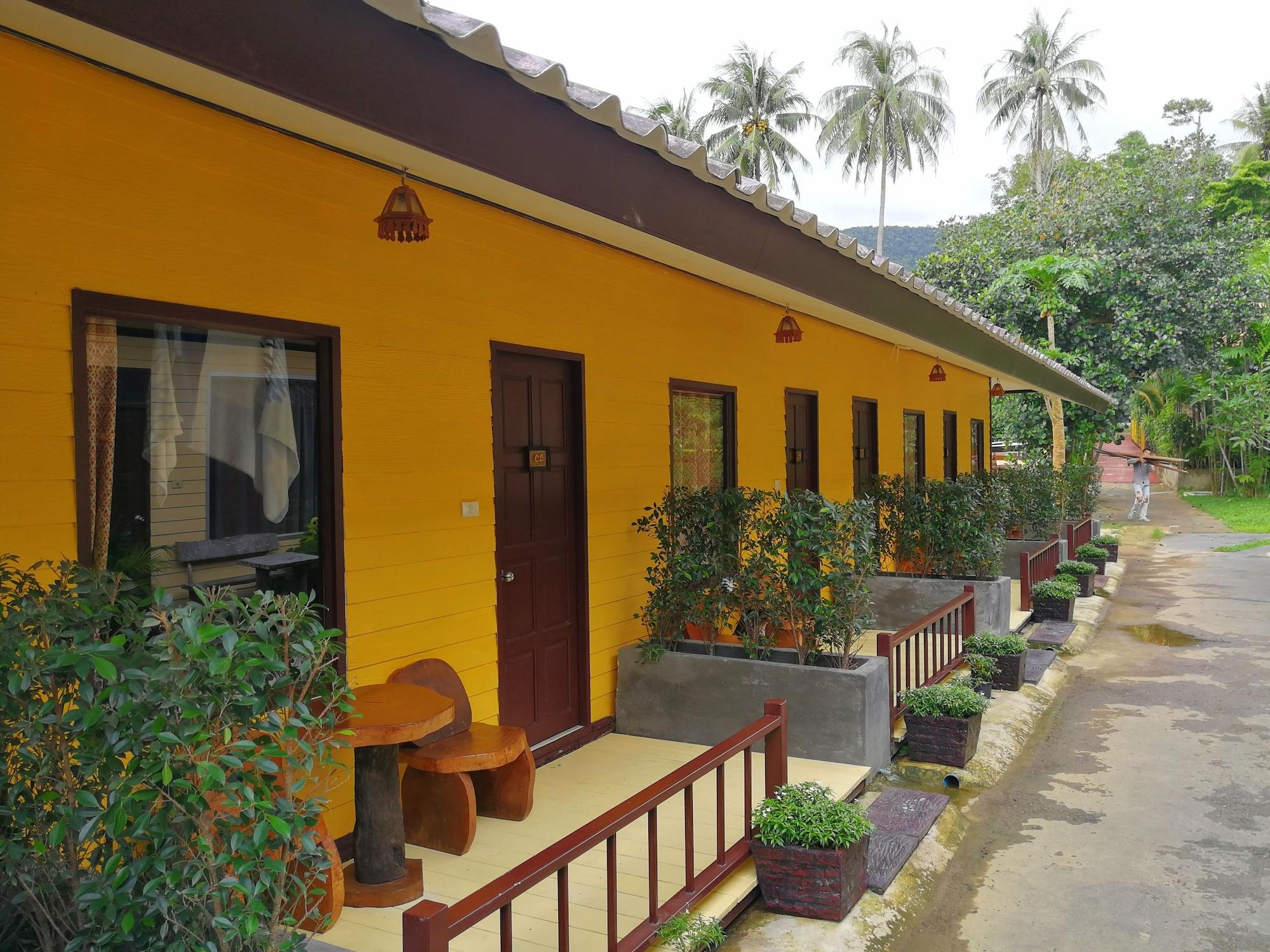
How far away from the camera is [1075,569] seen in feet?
38.1

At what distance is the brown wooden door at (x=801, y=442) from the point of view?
8203mm

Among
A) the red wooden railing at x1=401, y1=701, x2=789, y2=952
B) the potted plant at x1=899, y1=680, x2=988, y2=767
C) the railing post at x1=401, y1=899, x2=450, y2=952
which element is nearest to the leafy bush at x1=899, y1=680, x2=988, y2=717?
the potted plant at x1=899, y1=680, x2=988, y2=767

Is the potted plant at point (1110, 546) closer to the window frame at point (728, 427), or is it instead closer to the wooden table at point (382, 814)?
the window frame at point (728, 427)

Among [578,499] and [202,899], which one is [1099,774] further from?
[202,899]

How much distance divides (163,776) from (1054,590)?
940cm

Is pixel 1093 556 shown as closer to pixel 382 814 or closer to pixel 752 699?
pixel 752 699

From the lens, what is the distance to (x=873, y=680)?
192 inches

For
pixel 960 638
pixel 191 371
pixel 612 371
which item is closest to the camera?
pixel 191 371

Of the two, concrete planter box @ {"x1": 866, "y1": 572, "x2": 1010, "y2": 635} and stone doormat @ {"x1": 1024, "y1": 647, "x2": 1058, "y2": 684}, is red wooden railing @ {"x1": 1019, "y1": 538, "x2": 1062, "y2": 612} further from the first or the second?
concrete planter box @ {"x1": 866, "y1": 572, "x2": 1010, "y2": 635}

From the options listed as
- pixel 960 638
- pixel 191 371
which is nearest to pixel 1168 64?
pixel 960 638

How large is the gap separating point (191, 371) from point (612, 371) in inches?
108

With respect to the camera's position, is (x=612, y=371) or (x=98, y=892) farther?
(x=612, y=371)

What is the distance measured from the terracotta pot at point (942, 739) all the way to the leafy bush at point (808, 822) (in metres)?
1.83

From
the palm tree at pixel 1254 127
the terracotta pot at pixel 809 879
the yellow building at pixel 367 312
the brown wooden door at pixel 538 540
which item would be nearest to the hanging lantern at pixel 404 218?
the yellow building at pixel 367 312
